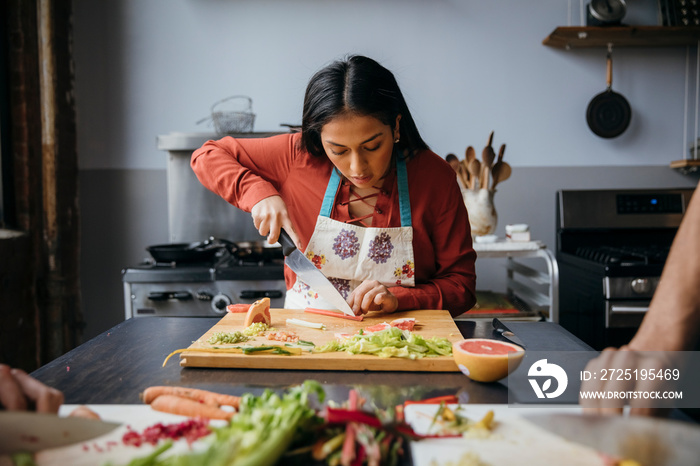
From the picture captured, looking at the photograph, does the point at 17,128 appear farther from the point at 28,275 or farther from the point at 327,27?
the point at 327,27

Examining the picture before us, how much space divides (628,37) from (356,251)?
251cm

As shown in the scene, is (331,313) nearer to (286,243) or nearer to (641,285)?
(286,243)

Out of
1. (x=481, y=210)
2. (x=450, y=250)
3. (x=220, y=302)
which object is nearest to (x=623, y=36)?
(x=481, y=210)

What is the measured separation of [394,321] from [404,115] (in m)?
0.69

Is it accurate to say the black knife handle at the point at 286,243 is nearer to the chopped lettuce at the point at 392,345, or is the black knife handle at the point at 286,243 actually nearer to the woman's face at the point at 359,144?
the woman's face at the point at 359,144

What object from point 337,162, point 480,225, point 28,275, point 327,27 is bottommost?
point 28,275

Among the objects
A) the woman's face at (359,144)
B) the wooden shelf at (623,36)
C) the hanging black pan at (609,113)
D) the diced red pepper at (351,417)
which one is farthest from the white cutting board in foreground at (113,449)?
the hanging black pan at (609,113)

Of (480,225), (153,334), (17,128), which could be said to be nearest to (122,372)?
(153,334)

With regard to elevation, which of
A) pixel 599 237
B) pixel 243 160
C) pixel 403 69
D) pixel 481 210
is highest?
pixel 403 69

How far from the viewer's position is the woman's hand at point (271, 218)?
1.59 m

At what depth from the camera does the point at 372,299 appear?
1.52 m

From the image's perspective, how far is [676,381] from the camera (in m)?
0.84

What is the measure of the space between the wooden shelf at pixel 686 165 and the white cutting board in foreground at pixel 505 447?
2.95 m

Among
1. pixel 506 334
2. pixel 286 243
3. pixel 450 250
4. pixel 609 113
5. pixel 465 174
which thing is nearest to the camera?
pixel 506 334
